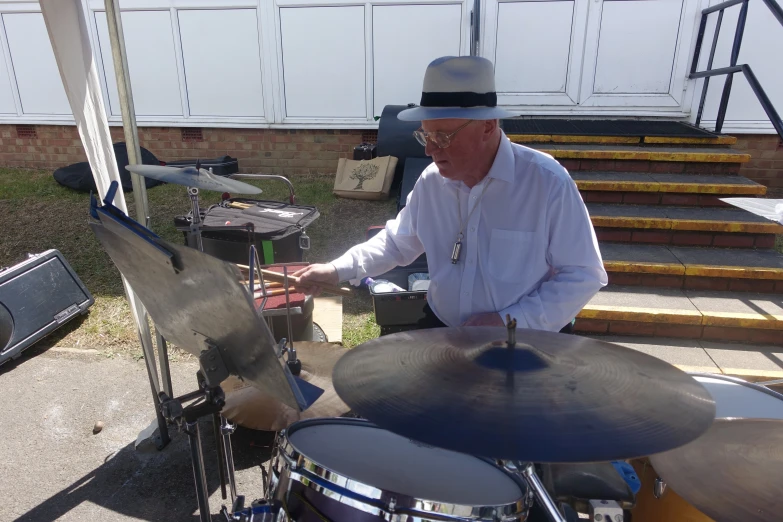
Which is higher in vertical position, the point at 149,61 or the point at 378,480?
the point at 149,61

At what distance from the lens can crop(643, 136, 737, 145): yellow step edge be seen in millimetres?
5215

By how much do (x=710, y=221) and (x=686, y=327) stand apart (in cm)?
113

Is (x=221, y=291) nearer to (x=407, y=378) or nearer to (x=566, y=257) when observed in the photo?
(x=407, y=378)

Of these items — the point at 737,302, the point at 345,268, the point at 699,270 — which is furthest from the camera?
the point at 699,270

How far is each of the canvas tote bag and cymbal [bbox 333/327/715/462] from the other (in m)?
5.02

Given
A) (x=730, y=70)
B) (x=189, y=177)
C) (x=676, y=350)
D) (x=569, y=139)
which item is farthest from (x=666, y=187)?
(x=189, y=177)

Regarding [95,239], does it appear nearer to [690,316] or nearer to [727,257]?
[690,316]

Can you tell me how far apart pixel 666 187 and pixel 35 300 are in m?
5.26

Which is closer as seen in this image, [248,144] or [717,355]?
[717,355]

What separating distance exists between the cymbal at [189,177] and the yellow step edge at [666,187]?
3314 mm

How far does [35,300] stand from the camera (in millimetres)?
3873

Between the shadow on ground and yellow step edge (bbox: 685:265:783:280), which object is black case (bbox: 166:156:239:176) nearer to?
the shadow on ground

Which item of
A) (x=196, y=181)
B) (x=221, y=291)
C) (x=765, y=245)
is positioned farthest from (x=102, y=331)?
(x=765, y=245)

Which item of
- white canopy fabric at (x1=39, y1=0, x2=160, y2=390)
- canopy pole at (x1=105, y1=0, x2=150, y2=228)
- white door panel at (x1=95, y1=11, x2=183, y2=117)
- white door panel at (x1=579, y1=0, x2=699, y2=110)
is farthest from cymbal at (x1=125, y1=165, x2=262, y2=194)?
white door panel at (x1=95, y1=11, x2=183, y2=117)
